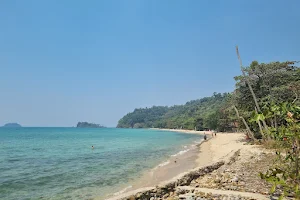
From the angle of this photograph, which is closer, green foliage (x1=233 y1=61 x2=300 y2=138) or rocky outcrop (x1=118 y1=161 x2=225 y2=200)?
rocky outcrop (x1=118 y1=161 x2=225 y2=200)

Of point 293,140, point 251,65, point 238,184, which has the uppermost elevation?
point 251,65

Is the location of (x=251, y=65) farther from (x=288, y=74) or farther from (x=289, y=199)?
(x=289, y=199)

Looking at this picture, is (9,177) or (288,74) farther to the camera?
(288,74)

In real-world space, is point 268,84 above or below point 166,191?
above

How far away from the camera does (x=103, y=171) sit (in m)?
16.8

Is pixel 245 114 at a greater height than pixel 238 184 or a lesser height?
greater

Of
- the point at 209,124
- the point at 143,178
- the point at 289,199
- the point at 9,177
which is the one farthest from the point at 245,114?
the point at 209,124

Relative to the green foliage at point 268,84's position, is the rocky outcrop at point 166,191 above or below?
below

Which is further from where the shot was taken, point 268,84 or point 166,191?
point 268,84

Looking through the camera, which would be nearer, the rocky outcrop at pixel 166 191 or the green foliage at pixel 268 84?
the rocky outcrop at pixel 166 191

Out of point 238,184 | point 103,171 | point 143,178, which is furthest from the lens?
point 103,171

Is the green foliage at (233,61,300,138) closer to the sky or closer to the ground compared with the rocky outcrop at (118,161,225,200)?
closer to the sky

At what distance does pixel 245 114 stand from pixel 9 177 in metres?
21.7

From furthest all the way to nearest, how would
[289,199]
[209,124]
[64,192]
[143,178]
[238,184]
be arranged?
[209,124], [143,178], [64,192], [238,184], [289,199]
